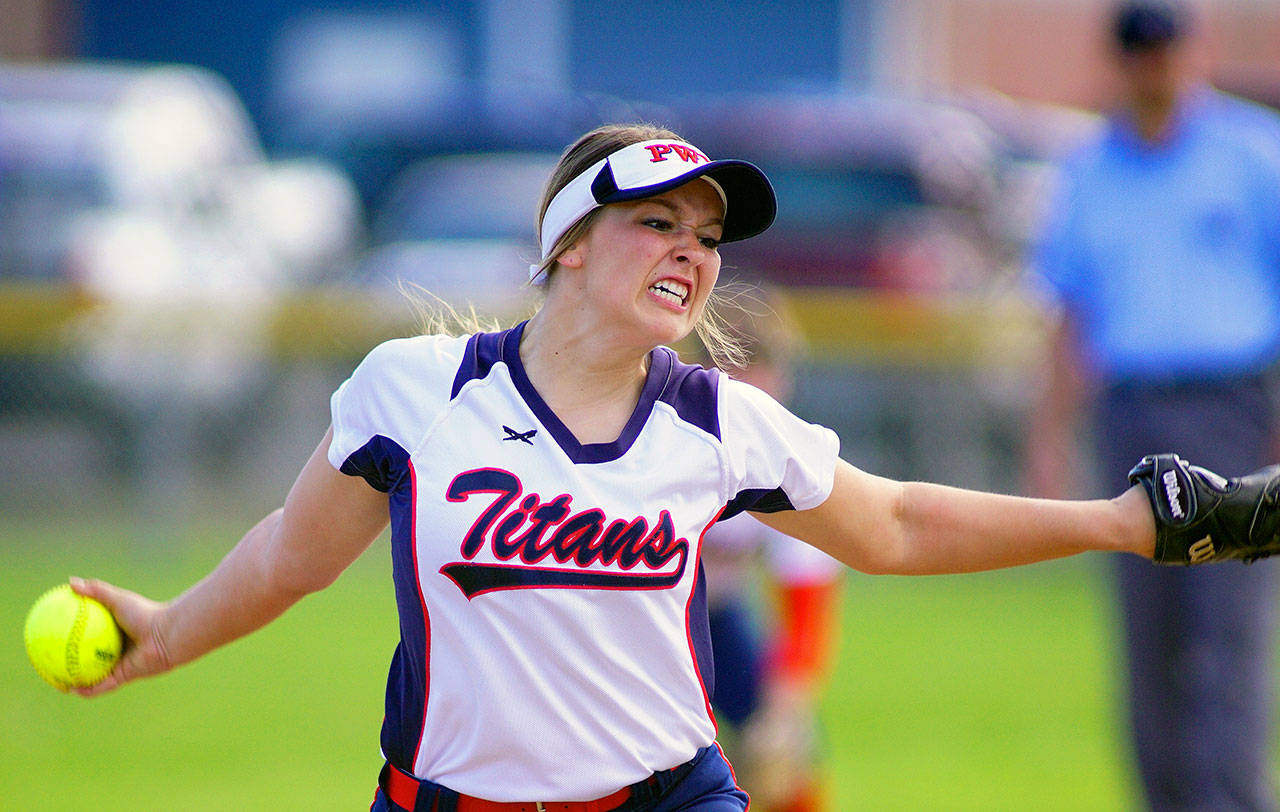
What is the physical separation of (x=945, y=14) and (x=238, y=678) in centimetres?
1998

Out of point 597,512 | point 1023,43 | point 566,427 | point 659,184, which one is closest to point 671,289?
point 659,184

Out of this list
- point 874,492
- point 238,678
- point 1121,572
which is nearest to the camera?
point 874,492

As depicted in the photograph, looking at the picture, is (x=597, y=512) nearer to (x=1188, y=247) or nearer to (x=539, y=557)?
(x=539, y=557)

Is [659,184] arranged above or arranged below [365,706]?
above

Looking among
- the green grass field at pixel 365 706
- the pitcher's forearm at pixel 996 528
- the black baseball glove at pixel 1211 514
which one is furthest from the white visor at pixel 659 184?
the green grass field at pixel 365 706

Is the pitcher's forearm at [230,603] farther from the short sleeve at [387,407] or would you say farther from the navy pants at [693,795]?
the navy pants at [693,795]

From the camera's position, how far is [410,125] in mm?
17422

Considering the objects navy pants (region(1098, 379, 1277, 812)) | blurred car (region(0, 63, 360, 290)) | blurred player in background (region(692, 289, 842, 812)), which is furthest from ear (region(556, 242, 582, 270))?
blurred car (region(0, 63, 360, 290))

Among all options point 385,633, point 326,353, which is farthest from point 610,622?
point 326,353

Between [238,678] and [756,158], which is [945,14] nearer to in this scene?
[756,158]

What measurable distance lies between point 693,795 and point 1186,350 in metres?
2.74

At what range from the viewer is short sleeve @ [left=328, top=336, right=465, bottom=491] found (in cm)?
267

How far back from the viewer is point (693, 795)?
274cm

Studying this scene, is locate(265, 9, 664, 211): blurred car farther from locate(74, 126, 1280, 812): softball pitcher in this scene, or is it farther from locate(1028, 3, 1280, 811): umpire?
locate(74, 126, 1280, 812): softball pitcher
